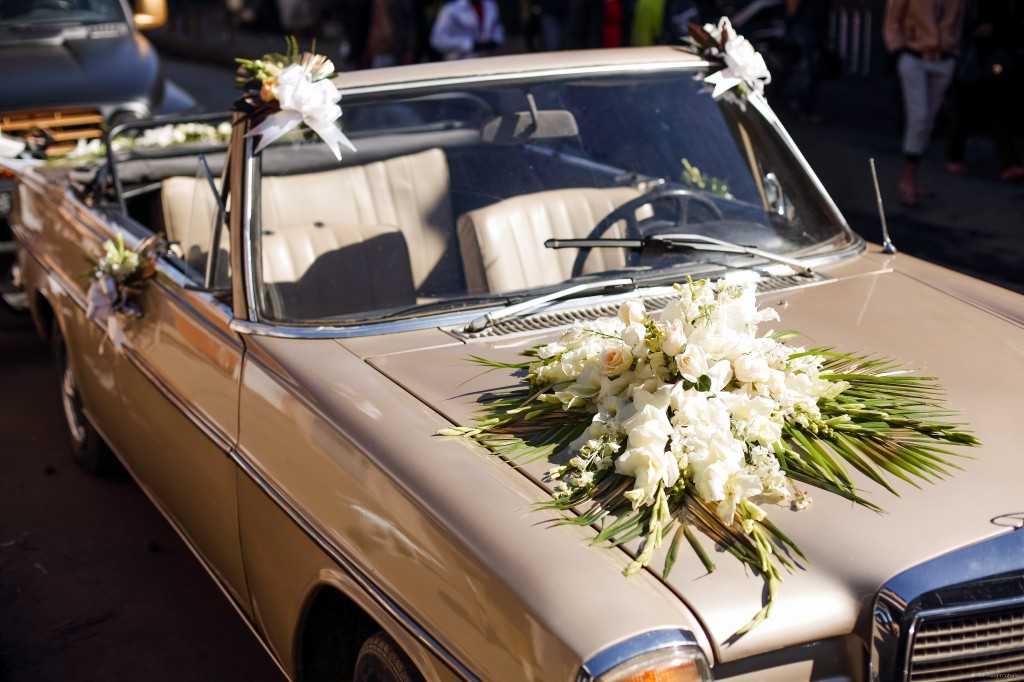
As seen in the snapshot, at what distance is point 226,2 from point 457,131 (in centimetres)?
2018

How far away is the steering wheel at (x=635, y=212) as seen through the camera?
3650 millimetres

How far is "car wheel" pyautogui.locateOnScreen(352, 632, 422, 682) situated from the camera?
2.43 metres

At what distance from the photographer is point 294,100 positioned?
3.36m

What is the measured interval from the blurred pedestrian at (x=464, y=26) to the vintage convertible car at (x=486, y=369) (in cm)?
766

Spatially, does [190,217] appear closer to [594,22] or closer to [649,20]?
[649,20]

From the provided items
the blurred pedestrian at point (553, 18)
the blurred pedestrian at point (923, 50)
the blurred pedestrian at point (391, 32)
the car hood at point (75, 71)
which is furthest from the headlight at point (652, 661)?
the blurred pedestrian at point (553, 18)

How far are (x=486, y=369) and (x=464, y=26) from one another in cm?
1007

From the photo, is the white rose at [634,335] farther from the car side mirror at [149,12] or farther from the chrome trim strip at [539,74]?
the car side mirror at [149,12]

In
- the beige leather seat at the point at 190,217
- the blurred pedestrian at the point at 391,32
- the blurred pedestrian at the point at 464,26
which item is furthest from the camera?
the blurred pedestrian at the point at 391,32

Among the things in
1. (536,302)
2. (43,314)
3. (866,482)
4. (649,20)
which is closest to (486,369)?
(536,302)

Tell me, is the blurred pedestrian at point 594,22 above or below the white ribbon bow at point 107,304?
above

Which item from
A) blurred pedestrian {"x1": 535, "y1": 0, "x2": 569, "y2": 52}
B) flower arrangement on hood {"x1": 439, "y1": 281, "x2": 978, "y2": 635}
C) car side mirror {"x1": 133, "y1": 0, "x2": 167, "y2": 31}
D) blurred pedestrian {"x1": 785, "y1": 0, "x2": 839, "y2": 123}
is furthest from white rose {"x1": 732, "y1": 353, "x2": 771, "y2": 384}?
blurred pedestrian {"x1": 535, "y1": 0, "x2": 569, "y2": 52}

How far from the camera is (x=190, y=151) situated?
572cm

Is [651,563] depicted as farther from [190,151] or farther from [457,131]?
[190,151]
